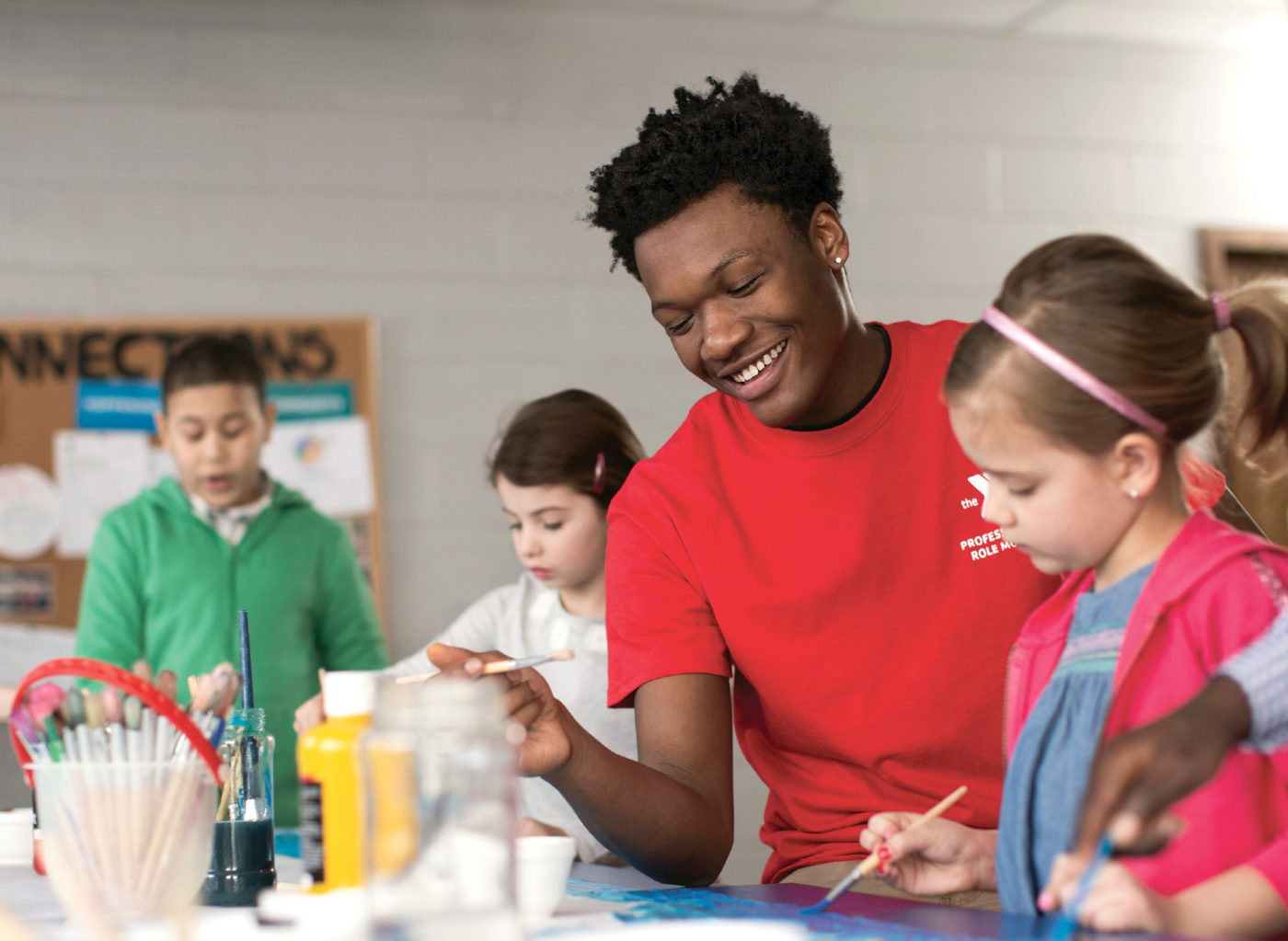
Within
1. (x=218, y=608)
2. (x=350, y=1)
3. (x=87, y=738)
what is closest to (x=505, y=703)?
(x=87, y=738)

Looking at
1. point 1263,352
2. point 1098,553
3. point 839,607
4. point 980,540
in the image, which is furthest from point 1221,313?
point 839,607

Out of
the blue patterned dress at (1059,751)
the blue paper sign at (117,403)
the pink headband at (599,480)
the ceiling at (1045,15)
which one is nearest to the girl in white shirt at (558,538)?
the pink headband at (599,480)

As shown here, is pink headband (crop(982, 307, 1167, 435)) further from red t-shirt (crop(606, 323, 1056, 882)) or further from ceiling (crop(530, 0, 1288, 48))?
ceiling (crop(530, 0, 1288, 48))

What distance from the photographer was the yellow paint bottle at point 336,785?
88 centimetres

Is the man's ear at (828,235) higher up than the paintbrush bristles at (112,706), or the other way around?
the man's ear at (828,235)

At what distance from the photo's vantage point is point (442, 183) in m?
3.28

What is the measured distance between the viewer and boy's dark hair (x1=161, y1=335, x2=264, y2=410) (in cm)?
269

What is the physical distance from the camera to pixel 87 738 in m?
0.91

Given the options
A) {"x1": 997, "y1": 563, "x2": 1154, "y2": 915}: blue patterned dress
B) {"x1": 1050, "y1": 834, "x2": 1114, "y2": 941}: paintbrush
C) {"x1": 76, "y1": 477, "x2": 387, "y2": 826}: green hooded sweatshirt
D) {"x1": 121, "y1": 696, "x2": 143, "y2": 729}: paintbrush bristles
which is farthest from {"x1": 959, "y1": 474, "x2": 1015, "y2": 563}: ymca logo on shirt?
{"x1": 76, "y1": 477, "x2": 387, "y2": 826}: green hooded sweatshirt

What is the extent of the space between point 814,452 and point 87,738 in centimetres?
79

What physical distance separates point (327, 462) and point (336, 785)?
2311 mm

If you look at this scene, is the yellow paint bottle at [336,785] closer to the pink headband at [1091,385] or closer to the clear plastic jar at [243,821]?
the clear plastic jar at [243,821]

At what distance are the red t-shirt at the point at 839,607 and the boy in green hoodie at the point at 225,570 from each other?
4.39ft

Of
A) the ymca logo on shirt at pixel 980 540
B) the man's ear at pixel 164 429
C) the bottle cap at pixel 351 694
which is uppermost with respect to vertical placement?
the man's ear at pixel 164 429
